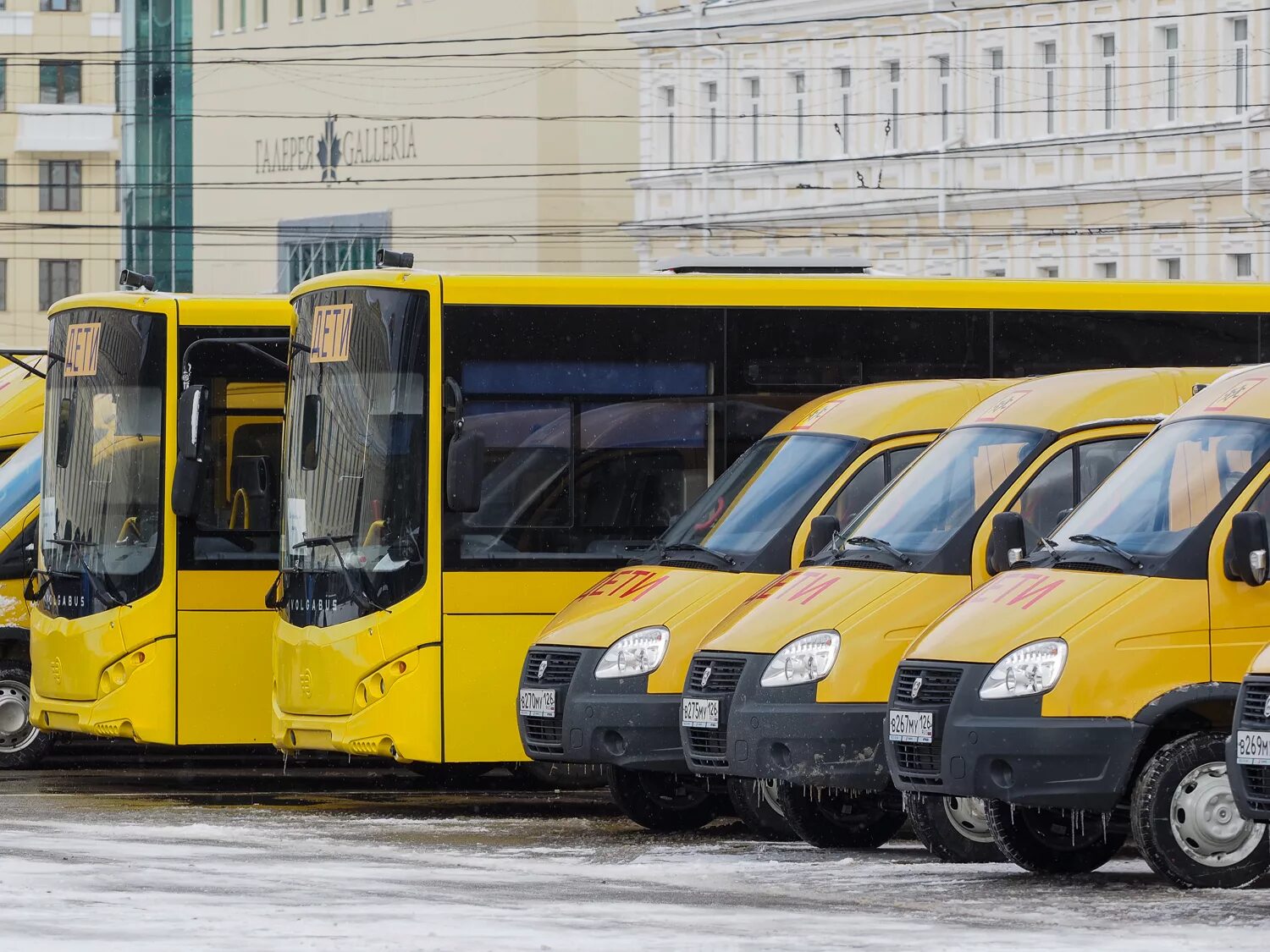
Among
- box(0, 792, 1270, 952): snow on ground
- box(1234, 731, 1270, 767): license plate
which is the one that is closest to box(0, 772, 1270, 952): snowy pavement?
box(0, 792, 1270, 952): snow on ground

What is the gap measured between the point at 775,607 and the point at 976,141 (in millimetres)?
39786

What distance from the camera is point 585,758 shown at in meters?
15.9

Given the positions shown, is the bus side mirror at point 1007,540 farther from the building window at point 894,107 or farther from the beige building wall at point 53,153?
the beige building wall at point 53,153

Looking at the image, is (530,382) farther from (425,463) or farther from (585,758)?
(585,758)

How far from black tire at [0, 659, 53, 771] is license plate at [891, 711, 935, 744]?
9.06 m

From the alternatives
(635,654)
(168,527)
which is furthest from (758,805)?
(168,527)

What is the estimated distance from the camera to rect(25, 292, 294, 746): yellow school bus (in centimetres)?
1881

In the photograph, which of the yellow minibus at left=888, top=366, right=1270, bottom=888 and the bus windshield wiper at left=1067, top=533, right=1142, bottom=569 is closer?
the yellow minibus at left=888, top=366, right=1270, bottom=888

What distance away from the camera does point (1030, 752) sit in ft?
42.1

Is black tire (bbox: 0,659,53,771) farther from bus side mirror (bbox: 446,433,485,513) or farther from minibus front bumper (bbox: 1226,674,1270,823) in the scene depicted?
minibus front bumper (bbox: 1226,674,1270,823)

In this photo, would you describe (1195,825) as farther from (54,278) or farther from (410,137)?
(54,278)

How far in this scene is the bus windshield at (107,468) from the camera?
19109 mm

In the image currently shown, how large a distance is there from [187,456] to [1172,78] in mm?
33276

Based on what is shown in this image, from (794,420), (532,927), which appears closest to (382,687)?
(794,420)
